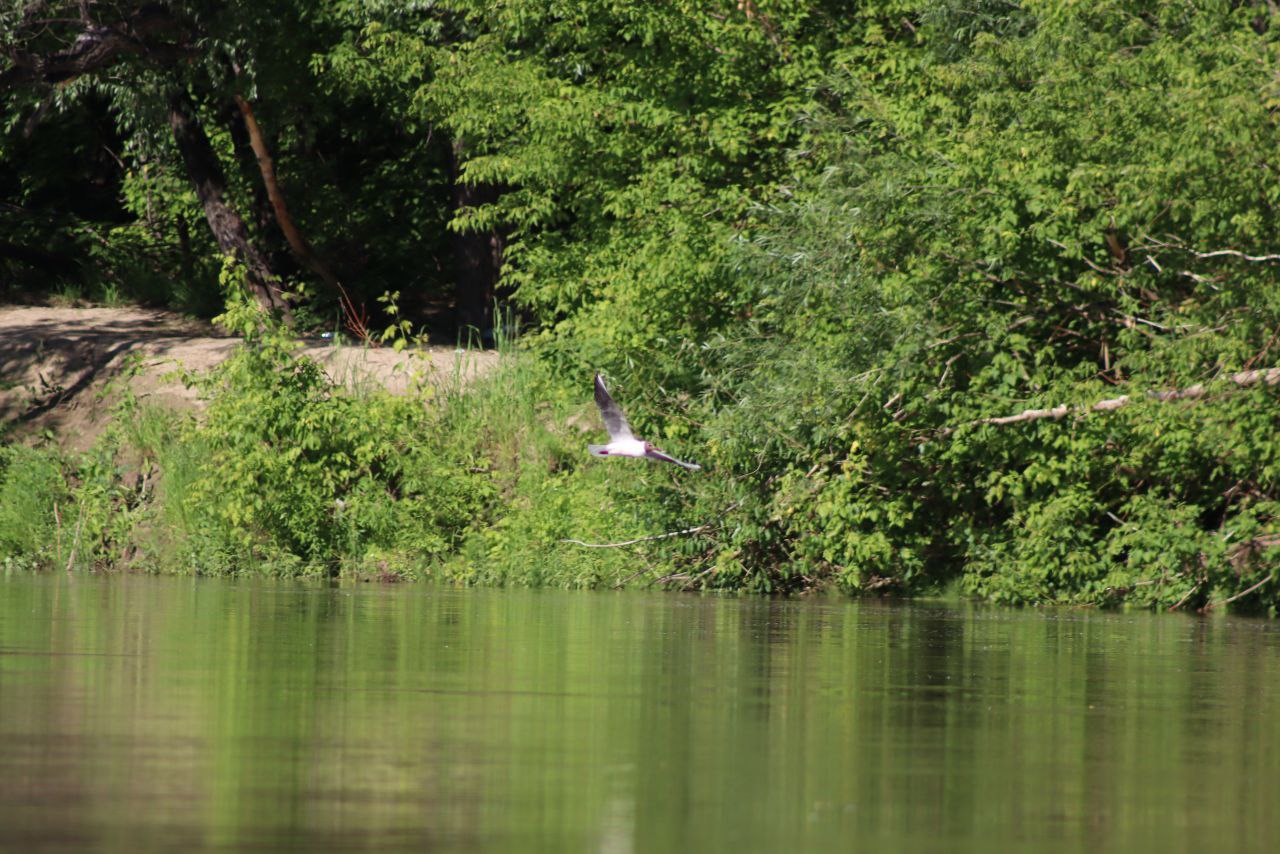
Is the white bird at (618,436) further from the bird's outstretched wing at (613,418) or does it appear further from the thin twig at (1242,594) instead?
the thin twig at (1242,594)

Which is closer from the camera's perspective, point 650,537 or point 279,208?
point 650,537

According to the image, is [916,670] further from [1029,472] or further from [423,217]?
[423,217]

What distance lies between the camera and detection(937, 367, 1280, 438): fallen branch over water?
16297 millimetres

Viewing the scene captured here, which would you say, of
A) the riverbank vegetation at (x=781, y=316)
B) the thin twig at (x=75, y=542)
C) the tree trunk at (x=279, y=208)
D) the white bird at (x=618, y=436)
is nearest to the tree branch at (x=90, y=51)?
the riverbank vegetation at (x=781, y=316)

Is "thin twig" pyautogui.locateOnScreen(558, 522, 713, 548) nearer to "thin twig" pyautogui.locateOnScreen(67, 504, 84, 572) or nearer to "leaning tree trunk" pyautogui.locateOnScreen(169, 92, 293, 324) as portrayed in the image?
"thin twig" pyautogui.locateOnScreen(67, 504, 84, 572)

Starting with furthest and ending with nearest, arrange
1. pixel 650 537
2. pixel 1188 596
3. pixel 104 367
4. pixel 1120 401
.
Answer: pixel 104 367 < pixel 650 537 < pixel 1188 596 < pixel 1120 401

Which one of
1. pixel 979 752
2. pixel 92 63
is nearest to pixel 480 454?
pixel 92 63

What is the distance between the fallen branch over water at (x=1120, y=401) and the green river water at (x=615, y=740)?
3.81 metres

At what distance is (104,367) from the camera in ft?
86.0

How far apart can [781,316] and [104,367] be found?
11.0 m

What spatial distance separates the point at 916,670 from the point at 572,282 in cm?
1289

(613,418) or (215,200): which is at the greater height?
(215,200)

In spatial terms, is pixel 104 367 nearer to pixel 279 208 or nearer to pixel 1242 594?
pixel 279 208

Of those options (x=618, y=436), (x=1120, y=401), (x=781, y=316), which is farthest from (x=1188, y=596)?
(x=618, y=436)
